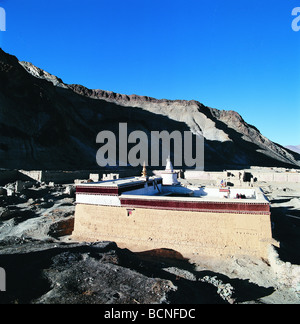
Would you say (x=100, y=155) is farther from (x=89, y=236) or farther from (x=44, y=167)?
(x=89, y=236)

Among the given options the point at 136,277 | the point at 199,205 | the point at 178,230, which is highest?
the point at 199,205

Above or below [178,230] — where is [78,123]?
above

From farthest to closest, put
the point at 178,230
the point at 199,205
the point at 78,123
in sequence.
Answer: the point at 78,123
the point at 178,230
the point at 199,205

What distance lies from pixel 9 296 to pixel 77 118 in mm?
62741

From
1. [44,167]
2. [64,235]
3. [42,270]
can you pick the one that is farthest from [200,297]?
[44,167]

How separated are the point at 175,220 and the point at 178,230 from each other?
1.50 ft

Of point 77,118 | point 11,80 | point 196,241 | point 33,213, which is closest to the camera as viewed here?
point 196,241

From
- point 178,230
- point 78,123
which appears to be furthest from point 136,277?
point 78,123

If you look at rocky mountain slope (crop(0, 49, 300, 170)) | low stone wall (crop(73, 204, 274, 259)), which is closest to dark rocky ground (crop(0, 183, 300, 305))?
low stone wall (crop(73, 204, 274, 259))

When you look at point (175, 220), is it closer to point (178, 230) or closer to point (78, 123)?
point (178, 230)

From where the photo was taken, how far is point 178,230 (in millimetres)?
10773

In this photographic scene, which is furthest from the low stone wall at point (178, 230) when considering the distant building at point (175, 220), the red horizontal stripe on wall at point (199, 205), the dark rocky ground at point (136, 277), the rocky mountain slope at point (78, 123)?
the rocky mountain slope at point (78, 123)

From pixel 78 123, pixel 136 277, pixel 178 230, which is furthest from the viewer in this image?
pixel 78 123

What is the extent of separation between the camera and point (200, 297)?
6598 millimetres
